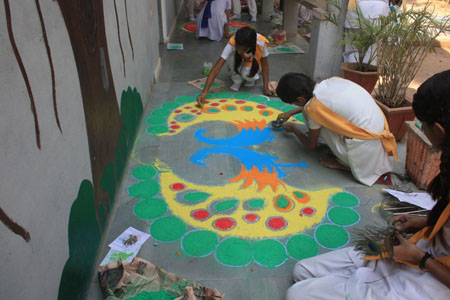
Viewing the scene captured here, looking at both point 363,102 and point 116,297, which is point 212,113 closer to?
point 363,102

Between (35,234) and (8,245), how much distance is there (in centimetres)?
17

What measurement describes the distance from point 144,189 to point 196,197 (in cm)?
37

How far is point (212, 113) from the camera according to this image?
11.6 feet

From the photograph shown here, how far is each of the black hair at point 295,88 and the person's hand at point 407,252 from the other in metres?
1.44

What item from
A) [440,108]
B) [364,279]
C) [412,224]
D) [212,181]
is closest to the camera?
[440,108]

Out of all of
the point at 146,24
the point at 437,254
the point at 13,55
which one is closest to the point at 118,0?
the point at 146,24

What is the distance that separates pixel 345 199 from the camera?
238 cm

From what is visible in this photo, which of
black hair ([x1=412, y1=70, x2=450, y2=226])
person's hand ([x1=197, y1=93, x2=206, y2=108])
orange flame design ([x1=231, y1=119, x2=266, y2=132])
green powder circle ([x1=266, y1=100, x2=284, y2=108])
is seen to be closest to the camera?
black hair ([x1=412, y1=70, x2=450, y2=226])

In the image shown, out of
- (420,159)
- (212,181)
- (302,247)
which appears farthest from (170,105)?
(420,159)

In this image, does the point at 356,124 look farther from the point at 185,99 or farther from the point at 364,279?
the point at 185,99

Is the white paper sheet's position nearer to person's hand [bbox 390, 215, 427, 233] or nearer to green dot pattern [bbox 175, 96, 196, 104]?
person's hand [bbox 390, 215, 427, 233]

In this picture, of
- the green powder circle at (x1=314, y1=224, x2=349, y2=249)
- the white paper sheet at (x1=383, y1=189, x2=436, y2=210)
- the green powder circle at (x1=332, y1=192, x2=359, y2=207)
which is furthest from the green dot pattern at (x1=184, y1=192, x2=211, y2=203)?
the white paper sheet at (x1=383, y1=189, x2=436, y2=210)

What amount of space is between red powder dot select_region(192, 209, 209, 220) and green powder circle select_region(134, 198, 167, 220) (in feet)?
0.63

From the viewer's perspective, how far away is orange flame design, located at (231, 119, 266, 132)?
10.8 feet
